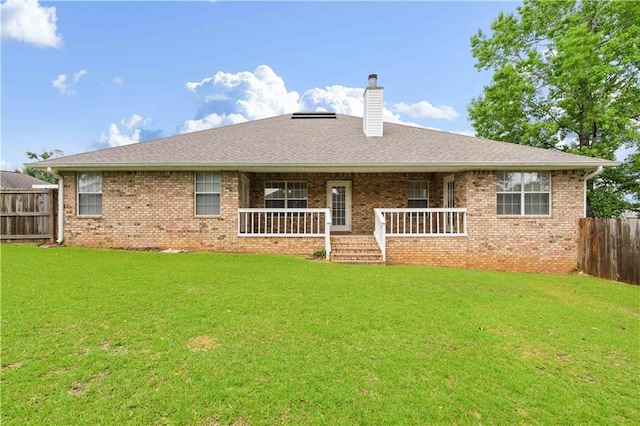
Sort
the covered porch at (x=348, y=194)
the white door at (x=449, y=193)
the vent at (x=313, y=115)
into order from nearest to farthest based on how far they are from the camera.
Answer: the white door at (x=449, y=193), the covered porch at (x=348, y=194), the vent at (x=313, y=115)

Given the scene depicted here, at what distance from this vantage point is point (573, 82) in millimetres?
15805

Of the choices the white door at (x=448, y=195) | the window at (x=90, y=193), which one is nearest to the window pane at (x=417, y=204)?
the white door at (x=448, y=195)

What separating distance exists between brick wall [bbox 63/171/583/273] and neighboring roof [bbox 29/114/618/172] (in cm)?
55

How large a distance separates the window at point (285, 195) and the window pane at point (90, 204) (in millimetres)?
5681

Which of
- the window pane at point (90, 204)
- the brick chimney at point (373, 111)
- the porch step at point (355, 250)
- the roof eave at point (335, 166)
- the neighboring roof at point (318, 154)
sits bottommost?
the porch step at point (355, 250)

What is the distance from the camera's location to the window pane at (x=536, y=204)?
10281 mm

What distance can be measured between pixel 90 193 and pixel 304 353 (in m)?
10.6

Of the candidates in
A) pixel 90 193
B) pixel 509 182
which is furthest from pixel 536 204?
pixel 90 193

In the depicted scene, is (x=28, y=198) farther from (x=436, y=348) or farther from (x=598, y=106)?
(x=598, y=106)

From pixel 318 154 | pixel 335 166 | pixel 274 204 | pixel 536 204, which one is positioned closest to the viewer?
pixel 335 166

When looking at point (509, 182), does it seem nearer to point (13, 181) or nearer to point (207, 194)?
point (207, 194)

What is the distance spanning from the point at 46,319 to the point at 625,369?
725cm

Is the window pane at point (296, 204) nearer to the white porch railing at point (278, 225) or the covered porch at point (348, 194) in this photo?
the covered porch at point (348, 194)

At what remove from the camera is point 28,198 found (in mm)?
11164
